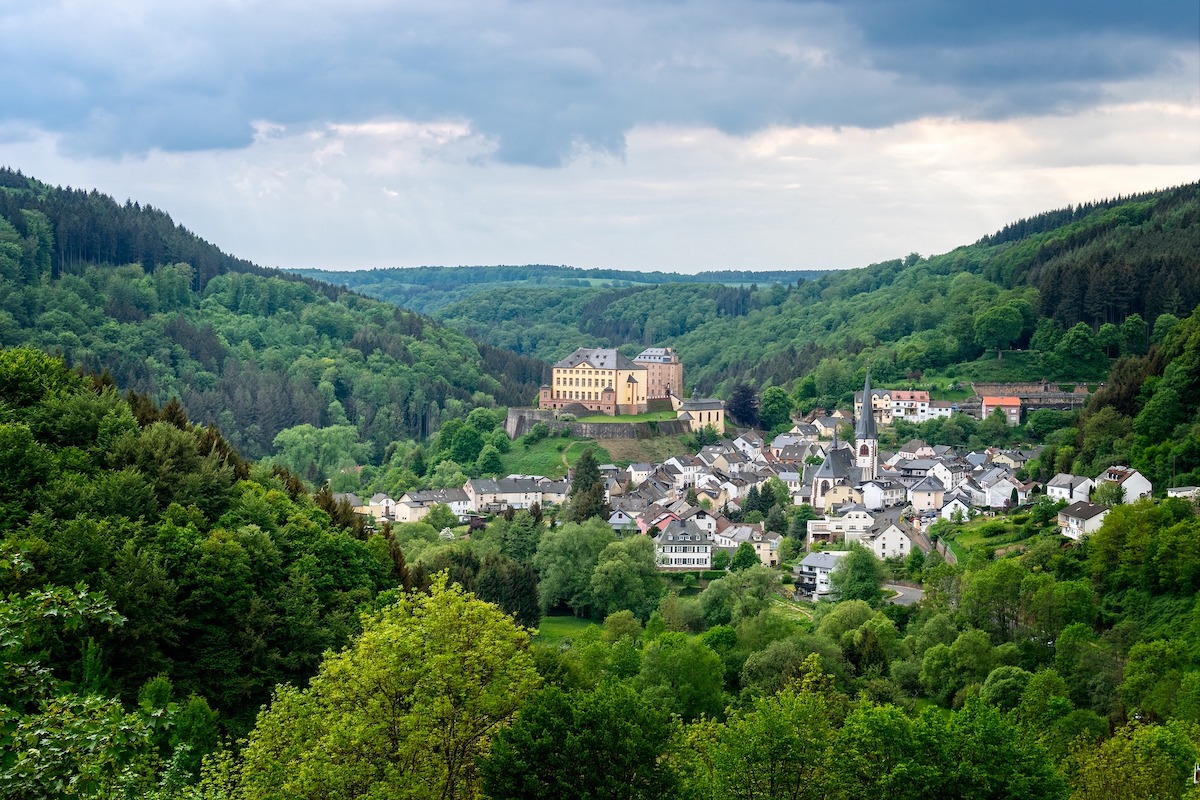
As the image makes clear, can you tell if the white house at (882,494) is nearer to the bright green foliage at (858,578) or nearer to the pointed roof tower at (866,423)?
the pointed roof tower at (866,423)

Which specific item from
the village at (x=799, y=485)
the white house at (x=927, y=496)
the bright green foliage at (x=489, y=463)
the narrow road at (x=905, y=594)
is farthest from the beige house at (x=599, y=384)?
the narrow road at (x=905, y=594)

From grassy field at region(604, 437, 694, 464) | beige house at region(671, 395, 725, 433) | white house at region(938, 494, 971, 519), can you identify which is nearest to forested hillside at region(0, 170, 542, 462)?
beige house at region(671, 395, 725, 433)

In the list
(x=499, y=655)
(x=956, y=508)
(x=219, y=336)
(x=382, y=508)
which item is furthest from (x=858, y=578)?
(x=219, y=336)

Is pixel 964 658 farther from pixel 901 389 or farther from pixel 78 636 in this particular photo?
pixel 901 389

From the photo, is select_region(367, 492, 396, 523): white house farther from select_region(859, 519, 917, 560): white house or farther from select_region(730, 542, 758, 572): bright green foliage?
select_region(859, 519, 917, 560): white house

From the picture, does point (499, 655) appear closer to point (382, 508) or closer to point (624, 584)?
point (624, 584)

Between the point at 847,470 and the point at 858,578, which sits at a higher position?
the point at 847,470

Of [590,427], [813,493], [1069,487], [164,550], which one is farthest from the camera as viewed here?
[590,427]

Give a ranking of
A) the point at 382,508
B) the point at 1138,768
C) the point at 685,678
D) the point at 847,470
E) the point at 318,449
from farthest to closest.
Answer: the point at 318,449
the point at 382,508
the point at 847,470
the point at 685,678
the point at 1138,768
